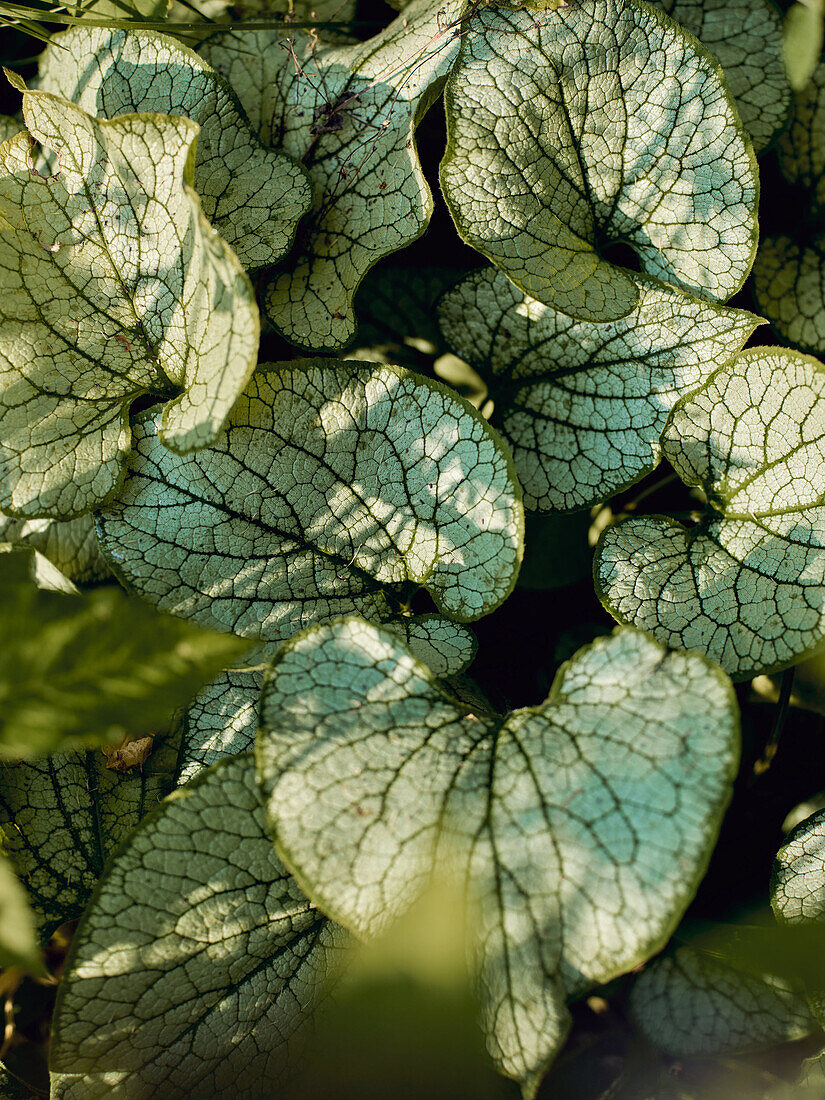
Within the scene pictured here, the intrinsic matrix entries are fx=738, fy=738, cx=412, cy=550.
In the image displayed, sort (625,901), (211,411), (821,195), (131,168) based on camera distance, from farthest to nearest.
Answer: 1. (821,195)
2. (131,168)
3. (211,411)
4. (625,901)

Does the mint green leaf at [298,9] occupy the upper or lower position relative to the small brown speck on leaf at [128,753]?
upper

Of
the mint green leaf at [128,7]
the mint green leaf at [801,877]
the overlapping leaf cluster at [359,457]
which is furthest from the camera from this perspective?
the mint green leaf at [128,7]

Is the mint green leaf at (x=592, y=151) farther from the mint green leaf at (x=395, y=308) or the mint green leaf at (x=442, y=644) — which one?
the mint green leaf at (x=442, y=644)

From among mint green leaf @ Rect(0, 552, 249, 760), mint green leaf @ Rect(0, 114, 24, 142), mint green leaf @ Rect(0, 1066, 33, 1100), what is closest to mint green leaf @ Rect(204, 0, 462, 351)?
mint green leaf @ Rect(0, 114, 24, 142)

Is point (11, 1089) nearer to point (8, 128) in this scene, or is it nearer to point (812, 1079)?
point (812, 1079)

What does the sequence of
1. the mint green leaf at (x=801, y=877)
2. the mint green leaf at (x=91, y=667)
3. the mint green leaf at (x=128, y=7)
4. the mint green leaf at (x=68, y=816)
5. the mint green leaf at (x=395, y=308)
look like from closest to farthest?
the mint green leaf at (x=91, y=667) < the mint green leaf at (x=801, y=877) < the mint green leaf at (x=68, y=816) < the mint green leaf at (x=128, y=7) < the mint green leaf at (x=395, y=308)

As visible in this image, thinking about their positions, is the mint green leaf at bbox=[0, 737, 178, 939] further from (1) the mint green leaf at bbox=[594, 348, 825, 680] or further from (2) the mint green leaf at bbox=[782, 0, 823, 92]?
(2) the mint green leaf at bbox=[782, 0, 823, 92]

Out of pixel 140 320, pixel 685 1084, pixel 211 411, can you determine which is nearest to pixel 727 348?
pixel 211 411

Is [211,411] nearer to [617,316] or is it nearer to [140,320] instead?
[140,320]

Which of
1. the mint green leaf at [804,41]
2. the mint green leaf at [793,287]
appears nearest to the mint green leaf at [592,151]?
the mint green leaf at [804,41]
